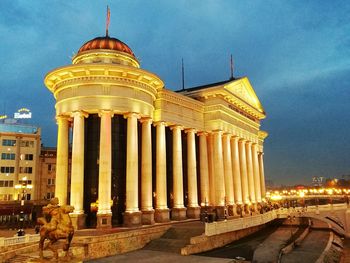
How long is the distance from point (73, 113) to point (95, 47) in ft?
28.6

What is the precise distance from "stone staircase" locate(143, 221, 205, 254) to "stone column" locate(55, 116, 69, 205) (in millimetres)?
9808

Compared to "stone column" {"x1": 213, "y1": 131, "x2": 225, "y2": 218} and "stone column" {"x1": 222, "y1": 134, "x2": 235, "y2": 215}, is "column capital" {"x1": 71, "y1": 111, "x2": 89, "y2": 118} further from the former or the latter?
"stone column" {"x1": 222, "y1": 134, "x2": 235, "y2": 215}

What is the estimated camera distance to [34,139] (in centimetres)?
7481

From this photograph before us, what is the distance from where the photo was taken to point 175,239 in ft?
87.7

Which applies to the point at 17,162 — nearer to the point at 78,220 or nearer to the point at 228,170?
the point at 228,170

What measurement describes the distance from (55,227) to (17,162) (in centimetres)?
6322

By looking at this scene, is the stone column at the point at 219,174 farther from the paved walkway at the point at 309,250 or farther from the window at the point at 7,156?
the window at the point at 7,156

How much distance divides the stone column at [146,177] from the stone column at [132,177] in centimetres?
145

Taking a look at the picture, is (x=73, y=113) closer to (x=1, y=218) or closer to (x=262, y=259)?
(x=262, y=259)

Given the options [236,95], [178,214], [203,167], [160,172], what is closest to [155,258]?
[160,172]

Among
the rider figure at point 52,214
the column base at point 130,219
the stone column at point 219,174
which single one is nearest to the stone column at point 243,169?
the stone column at point 219,174

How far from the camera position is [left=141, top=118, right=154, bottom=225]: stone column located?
31469 mm

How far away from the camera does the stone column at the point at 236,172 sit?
146 feet

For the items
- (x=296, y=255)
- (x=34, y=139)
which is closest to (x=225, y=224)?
(x=296, y=255)
